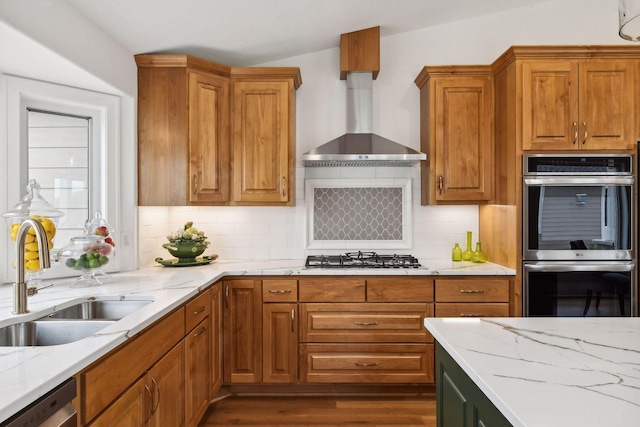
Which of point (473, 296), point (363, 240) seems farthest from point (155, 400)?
point (363, 240)

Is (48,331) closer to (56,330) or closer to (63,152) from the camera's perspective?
(56,330)

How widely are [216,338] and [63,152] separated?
1.50 m

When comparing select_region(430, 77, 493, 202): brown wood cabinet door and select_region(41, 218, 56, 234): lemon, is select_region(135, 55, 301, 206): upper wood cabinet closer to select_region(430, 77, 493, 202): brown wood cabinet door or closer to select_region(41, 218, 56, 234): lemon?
select_region(41, 218, 56, 234): lemon

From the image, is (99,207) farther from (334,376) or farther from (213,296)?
(334,376)

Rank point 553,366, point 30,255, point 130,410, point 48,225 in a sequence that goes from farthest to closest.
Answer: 1. point 48,225
2. point 30,255
3. point 130,410
4. point 553,366

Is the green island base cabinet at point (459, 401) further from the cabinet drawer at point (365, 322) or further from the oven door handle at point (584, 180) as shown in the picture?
the oven door handle at point (584, 180)

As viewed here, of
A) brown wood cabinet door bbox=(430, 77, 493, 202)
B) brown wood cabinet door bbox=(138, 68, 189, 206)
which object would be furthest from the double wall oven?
brown wood cabinet door bbox=(138, 68, 189, 206)

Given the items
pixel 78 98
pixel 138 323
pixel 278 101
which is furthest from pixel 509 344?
pixel 78 98

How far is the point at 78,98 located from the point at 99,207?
0.70 meters

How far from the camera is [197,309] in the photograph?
238 centimetres

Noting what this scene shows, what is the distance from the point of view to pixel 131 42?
9.18ft

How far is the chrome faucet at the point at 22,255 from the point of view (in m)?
1.56

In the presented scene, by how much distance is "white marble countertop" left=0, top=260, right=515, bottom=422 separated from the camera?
3.53 ft

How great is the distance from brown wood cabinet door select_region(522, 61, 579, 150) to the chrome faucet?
273 cm
